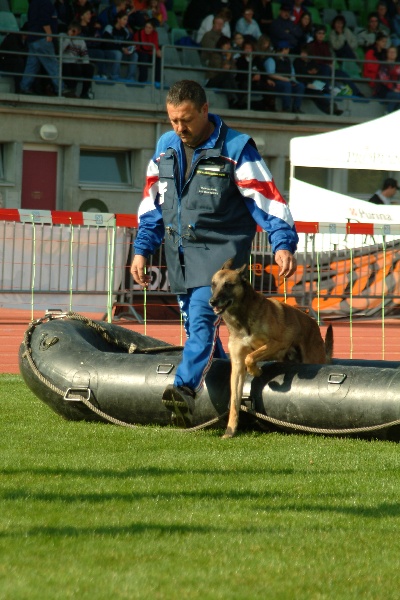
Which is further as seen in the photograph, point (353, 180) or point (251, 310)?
point (353, 180)

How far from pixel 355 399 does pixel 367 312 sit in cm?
1007

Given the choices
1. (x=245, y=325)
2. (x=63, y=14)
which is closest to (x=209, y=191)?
(x=245, y=325)

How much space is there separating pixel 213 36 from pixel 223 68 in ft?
2.67

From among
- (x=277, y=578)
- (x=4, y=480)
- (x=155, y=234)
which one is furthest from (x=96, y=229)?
(x=277, y=578)

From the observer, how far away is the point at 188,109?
6.53 m

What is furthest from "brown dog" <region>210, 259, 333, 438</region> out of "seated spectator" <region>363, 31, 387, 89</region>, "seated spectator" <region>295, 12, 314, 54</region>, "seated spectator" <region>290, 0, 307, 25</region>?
"seated spectator" <region>363, 31, 387, 89</region>

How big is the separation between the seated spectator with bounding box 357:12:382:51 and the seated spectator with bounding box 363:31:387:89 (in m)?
0.39

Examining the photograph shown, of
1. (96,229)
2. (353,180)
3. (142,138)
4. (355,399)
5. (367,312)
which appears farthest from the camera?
(353,180)

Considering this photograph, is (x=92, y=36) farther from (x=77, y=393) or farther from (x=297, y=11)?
(x=77, y=393)

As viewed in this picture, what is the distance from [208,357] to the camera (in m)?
6.79

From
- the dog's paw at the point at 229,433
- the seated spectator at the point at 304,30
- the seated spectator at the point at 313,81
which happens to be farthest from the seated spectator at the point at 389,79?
the dog's paw at the point at 229,433

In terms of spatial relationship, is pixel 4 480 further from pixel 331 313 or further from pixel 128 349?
pixel 331 313

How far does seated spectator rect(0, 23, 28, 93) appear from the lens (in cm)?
2253

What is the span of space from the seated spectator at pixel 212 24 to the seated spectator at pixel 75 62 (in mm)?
3206
